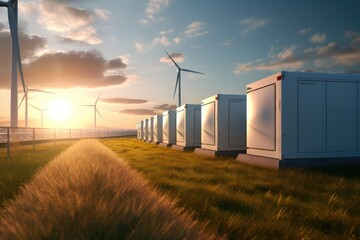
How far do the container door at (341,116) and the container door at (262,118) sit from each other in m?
1.84

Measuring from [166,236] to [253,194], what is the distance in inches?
159

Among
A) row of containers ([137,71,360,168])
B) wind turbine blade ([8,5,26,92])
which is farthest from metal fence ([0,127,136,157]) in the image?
row of containers ([137,71,360,168])

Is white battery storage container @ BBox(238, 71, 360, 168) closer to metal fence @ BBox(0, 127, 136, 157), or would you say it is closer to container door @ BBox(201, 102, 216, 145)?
container door @ BBox(201, 102, 216, 145)

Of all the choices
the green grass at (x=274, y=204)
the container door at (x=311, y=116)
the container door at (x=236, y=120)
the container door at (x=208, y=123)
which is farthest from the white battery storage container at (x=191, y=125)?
the green grass at (x=274, y=204)

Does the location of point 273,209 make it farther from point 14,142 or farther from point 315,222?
point 14,142

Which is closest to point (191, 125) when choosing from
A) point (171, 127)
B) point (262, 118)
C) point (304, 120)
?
point (171, 127)

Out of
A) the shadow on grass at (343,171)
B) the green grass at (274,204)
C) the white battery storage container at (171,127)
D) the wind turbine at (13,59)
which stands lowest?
the shadow on grass at (343,171)

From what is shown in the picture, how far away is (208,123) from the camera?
651 inches

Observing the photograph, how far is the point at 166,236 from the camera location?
255cm

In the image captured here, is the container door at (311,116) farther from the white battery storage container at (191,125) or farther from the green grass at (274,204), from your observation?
the white battery storage container at (191,125)

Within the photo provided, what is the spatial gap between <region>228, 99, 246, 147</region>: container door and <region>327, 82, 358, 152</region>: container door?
4918 mm

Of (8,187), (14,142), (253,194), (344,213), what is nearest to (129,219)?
(344,213)

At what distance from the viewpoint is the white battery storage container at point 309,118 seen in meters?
10.5

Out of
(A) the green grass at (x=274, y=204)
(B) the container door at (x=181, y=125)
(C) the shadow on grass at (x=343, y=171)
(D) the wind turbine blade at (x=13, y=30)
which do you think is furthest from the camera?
(D) the wind turbine blade at (x=13, y=30)
